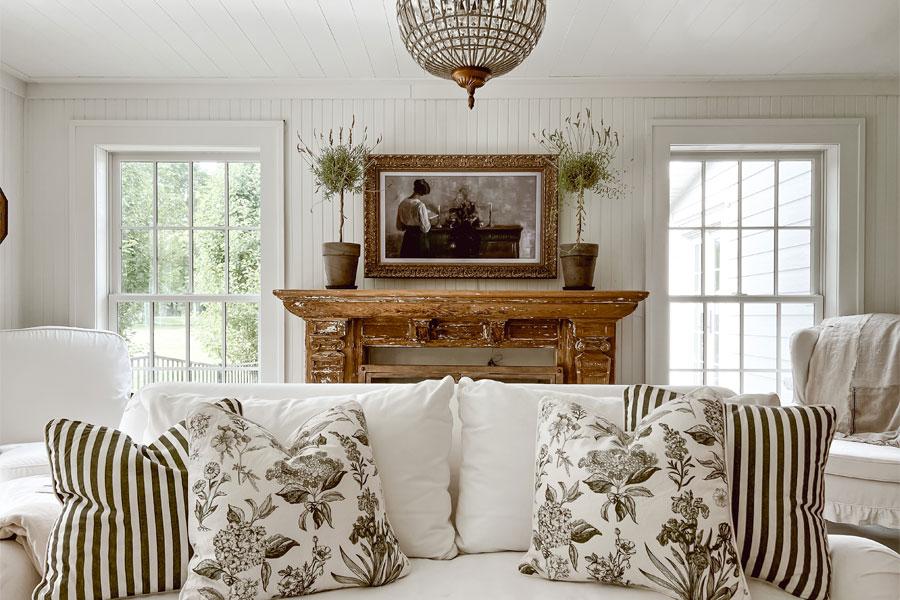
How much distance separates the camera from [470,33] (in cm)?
149

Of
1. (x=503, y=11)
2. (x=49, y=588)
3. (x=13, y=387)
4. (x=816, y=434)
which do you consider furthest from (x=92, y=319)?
(x=816, y=434)

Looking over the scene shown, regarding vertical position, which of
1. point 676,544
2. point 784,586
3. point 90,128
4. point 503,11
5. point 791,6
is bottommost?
point 784,586

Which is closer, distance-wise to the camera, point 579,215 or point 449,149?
point 579,215

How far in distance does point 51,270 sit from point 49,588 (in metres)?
2.96

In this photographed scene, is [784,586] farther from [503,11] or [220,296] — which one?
[220,296]

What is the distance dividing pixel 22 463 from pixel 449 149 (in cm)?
267

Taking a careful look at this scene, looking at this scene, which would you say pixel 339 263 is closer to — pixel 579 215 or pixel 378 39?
pixel 378 39

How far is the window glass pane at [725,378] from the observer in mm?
3500

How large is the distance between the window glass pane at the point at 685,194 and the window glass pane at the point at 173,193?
124 inches

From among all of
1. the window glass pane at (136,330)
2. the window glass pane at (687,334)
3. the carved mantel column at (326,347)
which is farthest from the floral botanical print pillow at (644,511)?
the window glass pane at (136,330)

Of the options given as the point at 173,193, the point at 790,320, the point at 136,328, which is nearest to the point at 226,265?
the point at 173,193

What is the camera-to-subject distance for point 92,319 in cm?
341

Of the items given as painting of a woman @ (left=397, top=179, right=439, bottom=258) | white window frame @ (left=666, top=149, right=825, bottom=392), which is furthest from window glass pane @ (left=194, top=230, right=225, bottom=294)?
white window frame @ (left=666, top=149, right=825, bottom=392)

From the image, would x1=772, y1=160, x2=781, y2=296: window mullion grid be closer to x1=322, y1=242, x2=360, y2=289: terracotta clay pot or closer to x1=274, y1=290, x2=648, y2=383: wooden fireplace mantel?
x1=274, y1=290, x2=648, y2=383: wooden fireplace mantel
